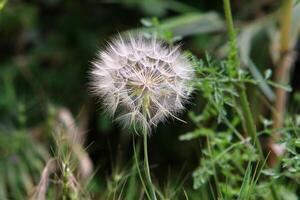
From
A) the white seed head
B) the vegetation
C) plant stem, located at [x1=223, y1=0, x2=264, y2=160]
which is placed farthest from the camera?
the vegetation

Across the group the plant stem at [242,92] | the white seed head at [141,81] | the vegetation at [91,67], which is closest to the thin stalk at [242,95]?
the plant stem at [242,92]

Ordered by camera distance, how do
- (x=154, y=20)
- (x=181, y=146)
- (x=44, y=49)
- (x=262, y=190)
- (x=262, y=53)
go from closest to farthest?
(x=262, y=190) → (x=154, y=20) → (x=262, y=53) → (x=181, y=146) → (x=44, y=49)

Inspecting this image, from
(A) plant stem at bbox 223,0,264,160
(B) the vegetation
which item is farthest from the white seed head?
(B) the vegetation

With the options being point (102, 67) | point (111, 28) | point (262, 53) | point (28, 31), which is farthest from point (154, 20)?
point (28, 31)

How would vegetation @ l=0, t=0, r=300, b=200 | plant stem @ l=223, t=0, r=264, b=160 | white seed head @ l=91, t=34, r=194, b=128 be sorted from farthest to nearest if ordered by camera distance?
vegetation @ l=0, t=0, r=300, b=200 < plant stem @ l=223, t=0, r=264, b=160 < white seed head @ l=91, t=34, r=194, b=128

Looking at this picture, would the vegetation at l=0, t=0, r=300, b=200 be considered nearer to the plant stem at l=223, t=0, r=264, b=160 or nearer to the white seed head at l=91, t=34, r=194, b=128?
the plant stem at l=223, t=0, r=264, b=160

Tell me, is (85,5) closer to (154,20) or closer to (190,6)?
(190,6)

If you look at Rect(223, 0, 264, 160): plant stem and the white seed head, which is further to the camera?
Rect(223, 0, 264, 160): plant stem

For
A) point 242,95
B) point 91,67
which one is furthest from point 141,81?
point 91,67
